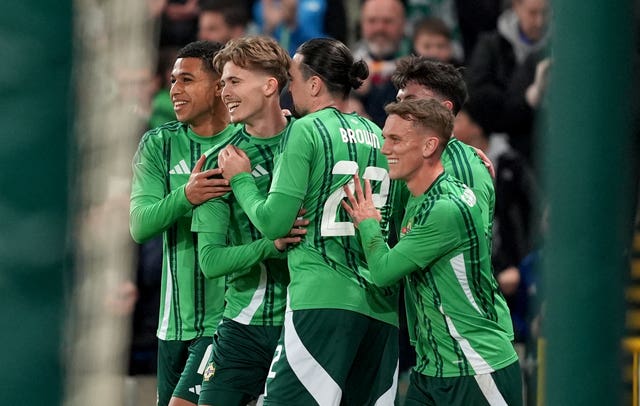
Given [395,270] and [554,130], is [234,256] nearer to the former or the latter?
[395,270]

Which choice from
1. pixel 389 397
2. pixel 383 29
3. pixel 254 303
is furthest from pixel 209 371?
pixel 383 29

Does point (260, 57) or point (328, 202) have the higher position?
point (260, 57)

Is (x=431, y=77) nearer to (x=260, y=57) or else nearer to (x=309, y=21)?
(x=260, y=57)

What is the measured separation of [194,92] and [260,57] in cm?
67


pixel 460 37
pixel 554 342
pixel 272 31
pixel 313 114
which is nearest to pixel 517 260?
pixel 460 37

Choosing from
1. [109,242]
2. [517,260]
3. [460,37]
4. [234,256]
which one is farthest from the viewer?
[460,37]

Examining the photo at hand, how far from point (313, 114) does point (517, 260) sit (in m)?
3.23

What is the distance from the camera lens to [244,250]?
5.38 meters

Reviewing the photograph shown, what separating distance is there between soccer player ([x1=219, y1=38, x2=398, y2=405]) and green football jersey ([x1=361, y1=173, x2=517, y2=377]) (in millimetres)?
225

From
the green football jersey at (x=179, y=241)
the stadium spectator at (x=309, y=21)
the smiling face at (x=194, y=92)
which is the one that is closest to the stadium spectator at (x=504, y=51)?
the stadium spectator at (x=309, y=21)

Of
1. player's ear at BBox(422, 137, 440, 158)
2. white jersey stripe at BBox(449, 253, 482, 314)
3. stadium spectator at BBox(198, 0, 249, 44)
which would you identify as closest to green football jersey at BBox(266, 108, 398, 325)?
player's ear at BBox(422, 137, 440, 158)

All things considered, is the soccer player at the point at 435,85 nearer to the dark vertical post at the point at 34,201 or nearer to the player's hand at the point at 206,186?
Answer: the player's hand at the point at 206,186

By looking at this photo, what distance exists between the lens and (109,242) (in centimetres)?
224

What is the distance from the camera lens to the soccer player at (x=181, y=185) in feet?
19.5
